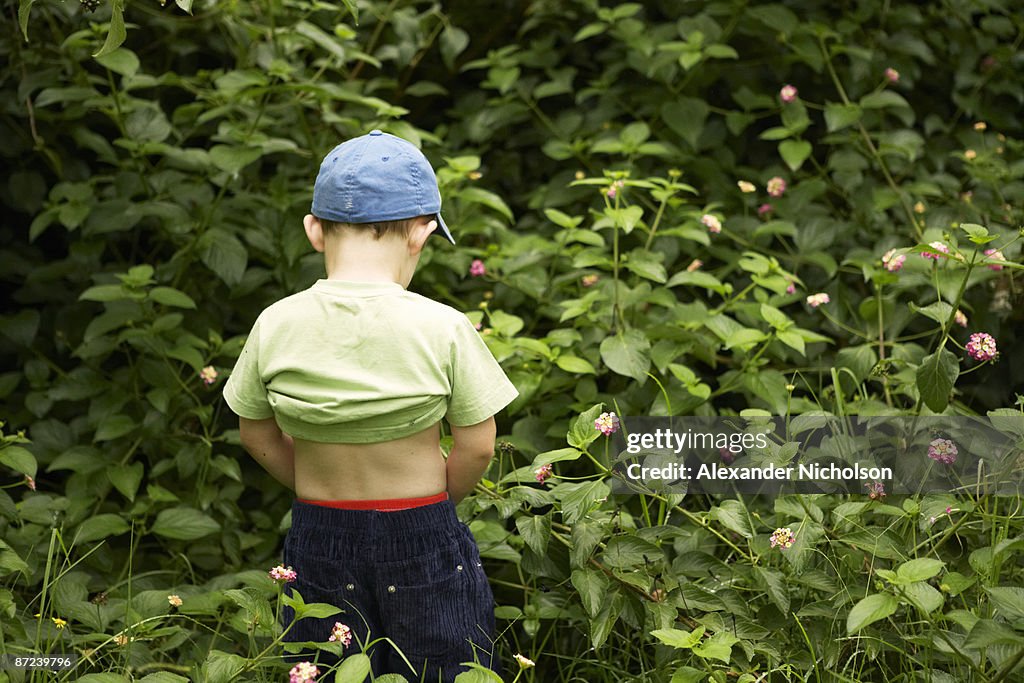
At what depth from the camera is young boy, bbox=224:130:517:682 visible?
165 cm

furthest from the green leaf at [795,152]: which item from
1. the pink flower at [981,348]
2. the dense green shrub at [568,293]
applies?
the pink flower at [981,348]

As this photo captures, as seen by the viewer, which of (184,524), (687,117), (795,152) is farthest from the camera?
(687,117)

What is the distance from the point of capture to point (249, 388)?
1.74 meters

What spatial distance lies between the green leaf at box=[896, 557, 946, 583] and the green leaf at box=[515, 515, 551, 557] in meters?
0.61

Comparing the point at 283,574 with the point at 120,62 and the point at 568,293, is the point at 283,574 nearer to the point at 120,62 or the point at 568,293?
the point at 568,293

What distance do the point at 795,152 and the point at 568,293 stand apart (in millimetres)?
838

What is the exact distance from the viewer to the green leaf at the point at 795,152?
306 cm

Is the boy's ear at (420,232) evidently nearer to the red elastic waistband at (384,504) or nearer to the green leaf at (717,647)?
the red elastic waistband at (384,504)

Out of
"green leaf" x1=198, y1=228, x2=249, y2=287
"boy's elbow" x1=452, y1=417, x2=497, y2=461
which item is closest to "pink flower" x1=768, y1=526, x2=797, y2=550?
"boy's elbow" x1=452, y1=417, x2=497, y2=461

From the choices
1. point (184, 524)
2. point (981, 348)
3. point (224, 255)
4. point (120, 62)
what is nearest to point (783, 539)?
point (981, 348)

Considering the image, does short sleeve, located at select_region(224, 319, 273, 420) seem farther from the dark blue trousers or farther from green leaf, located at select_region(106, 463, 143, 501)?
green leaf, located at select_region(106, 463, 143, 501)

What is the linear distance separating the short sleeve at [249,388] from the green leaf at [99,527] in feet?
2.30

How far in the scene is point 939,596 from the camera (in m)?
1.70

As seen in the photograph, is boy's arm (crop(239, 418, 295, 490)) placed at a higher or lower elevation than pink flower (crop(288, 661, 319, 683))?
higher
